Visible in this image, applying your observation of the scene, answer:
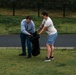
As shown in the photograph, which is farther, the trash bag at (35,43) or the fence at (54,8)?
the fence at (54,8)

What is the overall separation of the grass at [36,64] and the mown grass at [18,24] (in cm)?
868

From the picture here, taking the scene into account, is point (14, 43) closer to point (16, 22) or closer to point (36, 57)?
point (36, 57)

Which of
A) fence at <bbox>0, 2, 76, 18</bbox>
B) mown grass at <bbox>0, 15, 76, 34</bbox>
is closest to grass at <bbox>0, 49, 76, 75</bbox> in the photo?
mown grass at <bbox>0, 15, 76, 34</bbox>

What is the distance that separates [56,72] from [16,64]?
175 centimetres

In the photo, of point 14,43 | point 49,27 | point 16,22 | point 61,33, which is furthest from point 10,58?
point 16,22

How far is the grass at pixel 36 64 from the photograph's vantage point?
10.3 m

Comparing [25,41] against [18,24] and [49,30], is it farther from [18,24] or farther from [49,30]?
[18,24]

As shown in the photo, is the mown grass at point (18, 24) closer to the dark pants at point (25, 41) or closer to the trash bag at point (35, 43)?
the dark pants at point (25, 41)

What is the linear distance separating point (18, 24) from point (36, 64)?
12905 mm

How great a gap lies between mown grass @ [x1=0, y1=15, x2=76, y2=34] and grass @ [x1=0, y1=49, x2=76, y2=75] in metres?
8.68

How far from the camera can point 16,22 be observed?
971 inches

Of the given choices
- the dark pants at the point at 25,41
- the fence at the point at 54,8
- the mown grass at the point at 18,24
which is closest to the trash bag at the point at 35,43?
the dark pants at the point at 25,41

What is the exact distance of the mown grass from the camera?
2278 cm

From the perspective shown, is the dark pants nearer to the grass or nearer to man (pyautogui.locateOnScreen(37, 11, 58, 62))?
the grass
